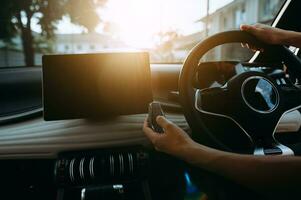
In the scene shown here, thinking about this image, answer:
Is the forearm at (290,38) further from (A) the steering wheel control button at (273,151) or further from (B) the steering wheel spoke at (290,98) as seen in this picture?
(A) the steering wheel control button at (273,151)

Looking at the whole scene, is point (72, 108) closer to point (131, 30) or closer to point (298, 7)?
point (131, 30)

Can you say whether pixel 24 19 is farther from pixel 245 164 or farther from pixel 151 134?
pixel 245 164

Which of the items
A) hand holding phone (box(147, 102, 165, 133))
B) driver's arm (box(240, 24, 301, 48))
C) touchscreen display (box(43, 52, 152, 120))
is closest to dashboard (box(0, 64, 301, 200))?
touchscreen display (box(43, 52, 152, 120))

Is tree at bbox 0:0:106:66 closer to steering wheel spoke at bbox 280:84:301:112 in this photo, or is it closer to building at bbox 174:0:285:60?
building at bbox 174:0:285:60

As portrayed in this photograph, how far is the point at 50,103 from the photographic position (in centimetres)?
171

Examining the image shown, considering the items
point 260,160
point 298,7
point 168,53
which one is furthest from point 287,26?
point 260,160

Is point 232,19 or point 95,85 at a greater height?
point 232,19

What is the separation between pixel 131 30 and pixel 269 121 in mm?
1126

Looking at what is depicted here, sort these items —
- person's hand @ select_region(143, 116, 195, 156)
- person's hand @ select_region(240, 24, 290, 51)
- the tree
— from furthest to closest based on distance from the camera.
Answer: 1. the tree
2. person's hand @ select_region(240, 24, 290, 51)
3. person's hand @ select_region(143, 116, 195, 156)

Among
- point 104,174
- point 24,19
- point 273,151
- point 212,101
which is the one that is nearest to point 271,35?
point 212,101

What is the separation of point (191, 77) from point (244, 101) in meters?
0.25

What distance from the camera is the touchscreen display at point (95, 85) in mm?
1696

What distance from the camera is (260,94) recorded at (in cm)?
156

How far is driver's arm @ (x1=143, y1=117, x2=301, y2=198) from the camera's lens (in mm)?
1105
